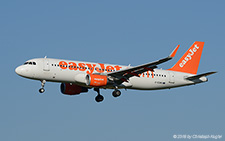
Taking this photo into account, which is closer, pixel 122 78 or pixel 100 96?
pixel 122 78

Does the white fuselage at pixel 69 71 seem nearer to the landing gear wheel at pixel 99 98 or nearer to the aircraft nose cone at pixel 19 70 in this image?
the aircraft nose cone at pixel 19 70

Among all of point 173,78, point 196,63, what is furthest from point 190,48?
point 173,78

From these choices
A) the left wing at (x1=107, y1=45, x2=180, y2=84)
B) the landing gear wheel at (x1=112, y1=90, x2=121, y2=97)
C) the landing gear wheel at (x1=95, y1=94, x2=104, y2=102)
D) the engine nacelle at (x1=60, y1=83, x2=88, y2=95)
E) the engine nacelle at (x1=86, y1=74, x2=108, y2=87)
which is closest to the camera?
the left wing at (x1=107, y1=45, x2=180, y2=84)

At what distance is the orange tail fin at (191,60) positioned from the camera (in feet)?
187

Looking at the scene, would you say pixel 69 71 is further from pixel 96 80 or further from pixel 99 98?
pixel 99 98

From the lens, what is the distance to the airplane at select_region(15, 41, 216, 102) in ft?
159

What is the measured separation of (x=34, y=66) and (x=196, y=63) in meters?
20.4

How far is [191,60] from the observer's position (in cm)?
5797

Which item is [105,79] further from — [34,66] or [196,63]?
[196,63]

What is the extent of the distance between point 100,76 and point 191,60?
552 inches

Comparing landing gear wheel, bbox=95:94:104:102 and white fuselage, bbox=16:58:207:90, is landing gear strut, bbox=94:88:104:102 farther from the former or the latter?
white fuselage, bbox=16:58:207:90

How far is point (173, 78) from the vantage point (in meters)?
54.7

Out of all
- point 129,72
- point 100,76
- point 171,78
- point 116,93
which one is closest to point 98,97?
point 116,93

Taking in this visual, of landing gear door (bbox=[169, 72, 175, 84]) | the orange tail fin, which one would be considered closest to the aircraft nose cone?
landing gear door (bbox=[169, 72, 175, 84])
